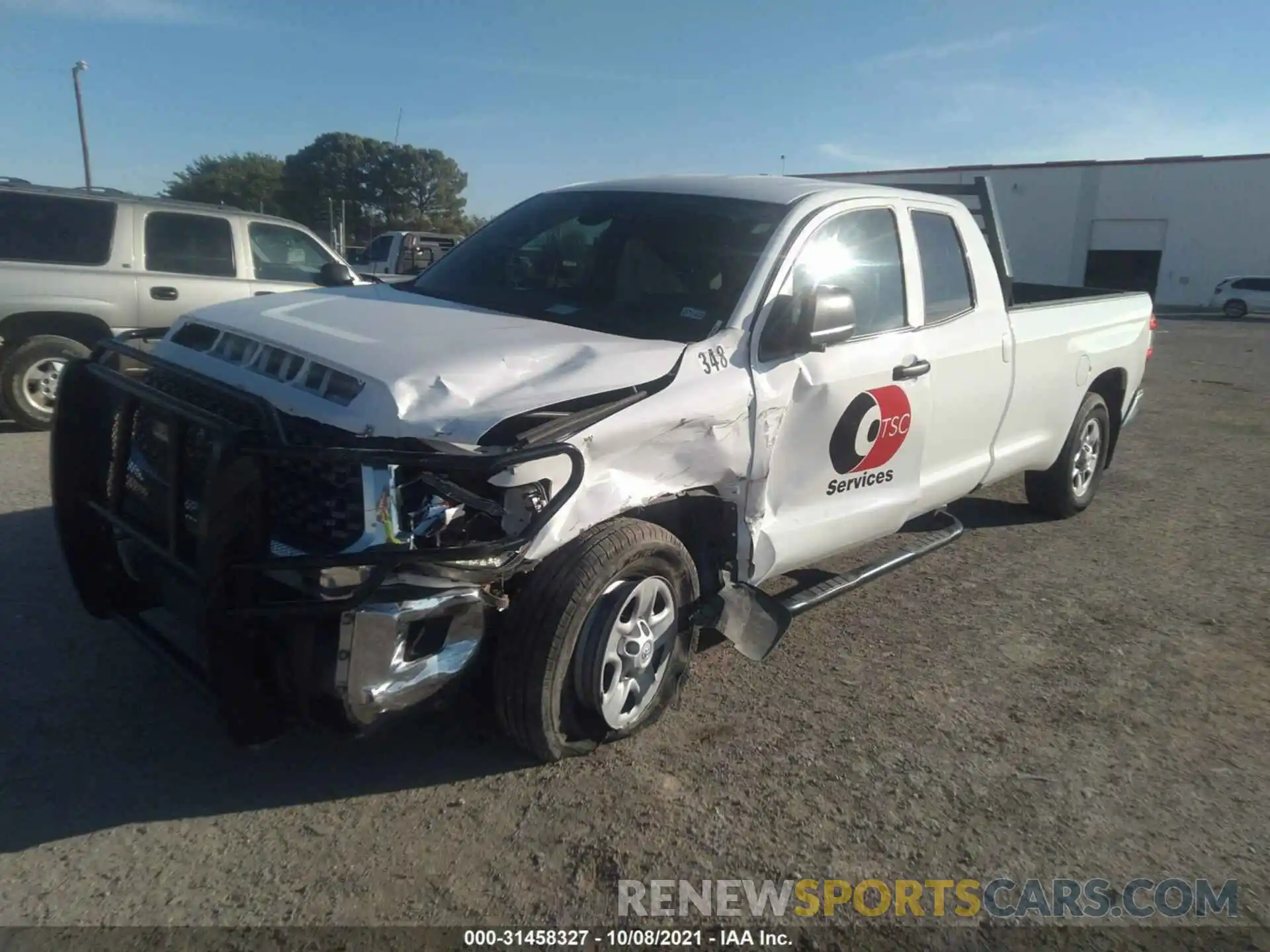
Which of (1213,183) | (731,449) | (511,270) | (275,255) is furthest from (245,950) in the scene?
(1213,183)

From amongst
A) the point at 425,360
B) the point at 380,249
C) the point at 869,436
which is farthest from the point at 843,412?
the point at 380,249

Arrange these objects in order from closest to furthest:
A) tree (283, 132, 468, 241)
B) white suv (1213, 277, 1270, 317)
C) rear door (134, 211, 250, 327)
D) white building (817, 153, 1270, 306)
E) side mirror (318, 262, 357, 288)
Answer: side mirror (318, 262, 357, 288) < rear door (134, 211, 250, 327) < white suv (1213, 277, 1270, 317) < white building (817, 153, 1270, 306) < tree (283, 132, 468, 241)

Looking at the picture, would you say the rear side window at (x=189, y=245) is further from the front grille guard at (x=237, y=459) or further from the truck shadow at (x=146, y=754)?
the front grille guard at (x=237, y=459)

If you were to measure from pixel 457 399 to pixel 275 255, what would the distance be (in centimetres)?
692

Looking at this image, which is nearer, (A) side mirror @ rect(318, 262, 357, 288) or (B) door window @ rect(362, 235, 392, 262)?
(A) side mirror @ rect(318, 262, 357, 288)

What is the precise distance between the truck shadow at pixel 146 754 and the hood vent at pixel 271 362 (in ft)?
3.40

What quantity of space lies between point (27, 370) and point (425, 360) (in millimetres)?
6207

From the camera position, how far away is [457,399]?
3.01 meters

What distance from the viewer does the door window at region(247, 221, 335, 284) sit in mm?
8961

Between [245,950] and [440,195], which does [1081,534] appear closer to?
[245,950]

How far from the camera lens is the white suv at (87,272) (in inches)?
305

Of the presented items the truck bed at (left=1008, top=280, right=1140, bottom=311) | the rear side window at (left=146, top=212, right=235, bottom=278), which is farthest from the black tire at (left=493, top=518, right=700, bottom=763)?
the rear side window at (left=146, top=212, right=235, bottom=278)

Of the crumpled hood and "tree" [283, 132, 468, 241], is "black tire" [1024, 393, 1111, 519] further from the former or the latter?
"tree" [283, 132, 468, 241]

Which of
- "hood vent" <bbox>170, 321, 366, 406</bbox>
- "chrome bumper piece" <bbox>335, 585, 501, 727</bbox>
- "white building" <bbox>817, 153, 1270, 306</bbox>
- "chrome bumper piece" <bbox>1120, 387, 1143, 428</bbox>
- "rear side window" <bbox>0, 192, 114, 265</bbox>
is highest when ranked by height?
"white building" <bbox>817, 153, 1270, 306</bbox>
